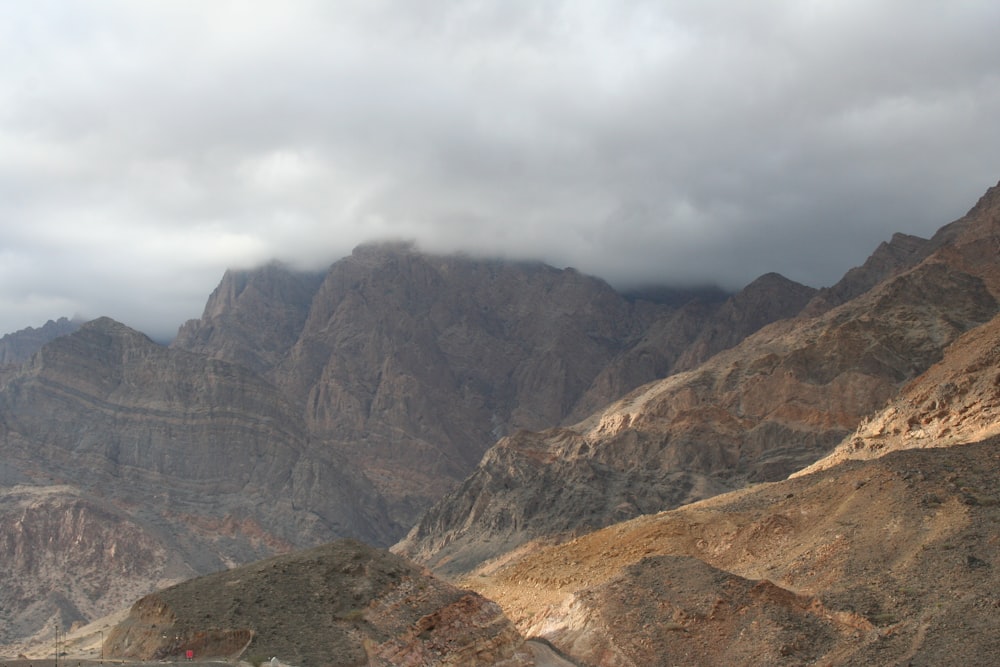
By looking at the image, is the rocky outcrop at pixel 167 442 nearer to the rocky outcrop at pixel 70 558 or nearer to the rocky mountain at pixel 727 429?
the rocky outcrop at pixel 70 558

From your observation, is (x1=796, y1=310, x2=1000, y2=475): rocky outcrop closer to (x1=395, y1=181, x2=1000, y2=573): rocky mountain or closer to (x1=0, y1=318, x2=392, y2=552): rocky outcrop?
(x1=395, y1=181, x2=1000, y2=573): rocky mountain

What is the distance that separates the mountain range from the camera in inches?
1966

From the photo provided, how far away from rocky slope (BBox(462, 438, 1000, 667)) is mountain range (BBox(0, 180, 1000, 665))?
15 cm

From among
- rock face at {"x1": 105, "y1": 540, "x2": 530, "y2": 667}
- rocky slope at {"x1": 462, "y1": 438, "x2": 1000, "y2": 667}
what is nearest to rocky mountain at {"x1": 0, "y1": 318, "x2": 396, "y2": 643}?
rocky slope at {"x1": 462, "y1": 438, "x2": 1000, "y2": 667}

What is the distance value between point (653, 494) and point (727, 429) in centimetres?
1703

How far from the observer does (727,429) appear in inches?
5645

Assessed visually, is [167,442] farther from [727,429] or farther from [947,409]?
[947,409]

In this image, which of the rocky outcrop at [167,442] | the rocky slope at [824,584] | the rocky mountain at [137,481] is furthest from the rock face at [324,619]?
the rocky outcrop at [167,442]

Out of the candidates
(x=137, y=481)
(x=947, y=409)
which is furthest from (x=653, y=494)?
(x=137, y=481)

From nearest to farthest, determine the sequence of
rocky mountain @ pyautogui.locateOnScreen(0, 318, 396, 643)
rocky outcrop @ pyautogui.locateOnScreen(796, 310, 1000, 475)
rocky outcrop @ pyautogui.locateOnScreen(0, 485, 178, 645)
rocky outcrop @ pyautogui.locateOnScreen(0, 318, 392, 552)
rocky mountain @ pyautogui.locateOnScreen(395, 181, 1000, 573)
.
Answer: rocky outcrop @ pyautogui.locateOnScreen(796, 310, 1000, 475)
rocky outcrop @ pyautogui.locateOnScreen(0, 485, 178, 645)
rocky mountain @ pyautogui.locateOnScreen(395, 181, 1000, 573)
rocky mountain @ pyautogui.locateOnScreen(0, 318, 396, 643)
rocky outcrop @ pyautogui.locateOnScreen(0, 318, 392, 552)

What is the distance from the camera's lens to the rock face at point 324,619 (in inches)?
1620

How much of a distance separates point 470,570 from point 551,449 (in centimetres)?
4239

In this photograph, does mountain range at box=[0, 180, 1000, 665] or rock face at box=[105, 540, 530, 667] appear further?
mountain range at box=[0, 180, 1000, 665]

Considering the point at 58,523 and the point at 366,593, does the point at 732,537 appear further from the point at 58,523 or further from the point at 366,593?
the point at 58,523
